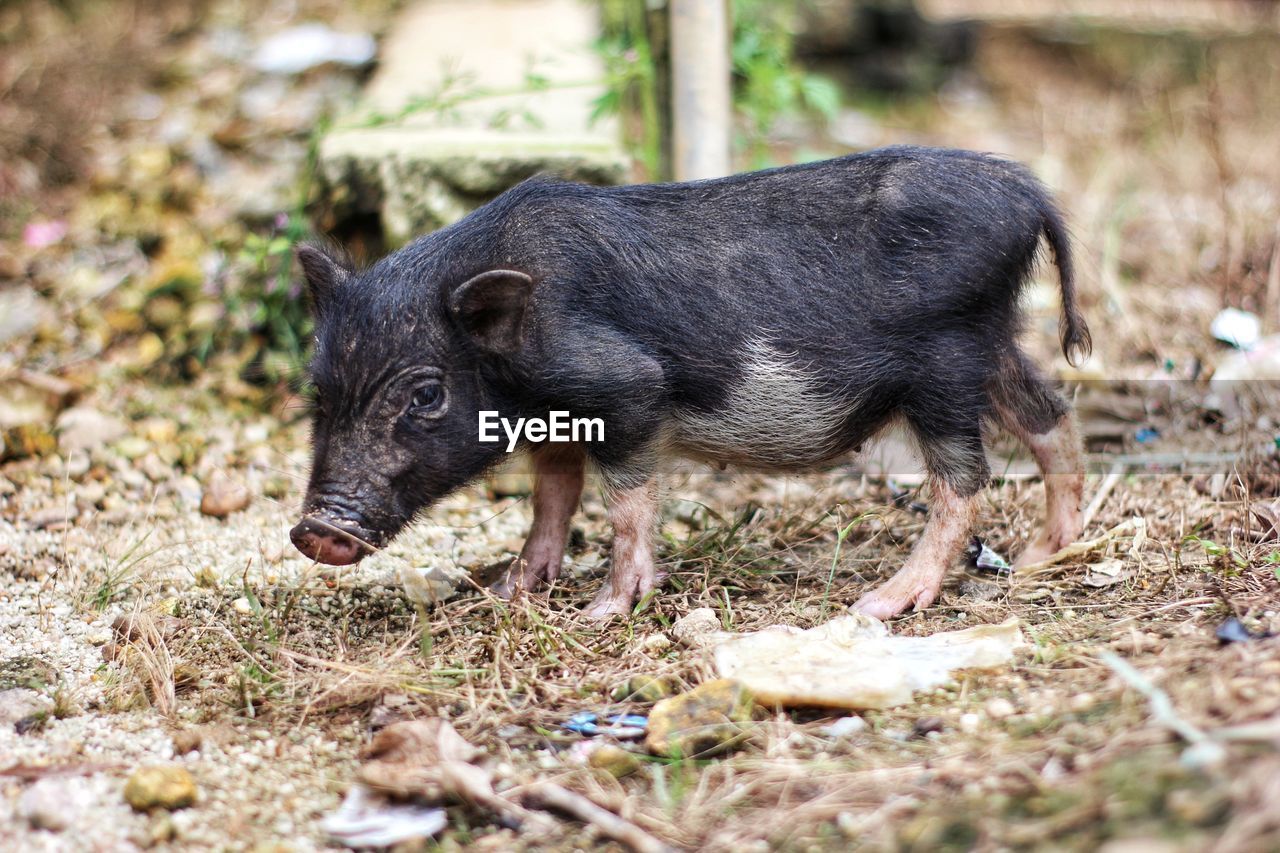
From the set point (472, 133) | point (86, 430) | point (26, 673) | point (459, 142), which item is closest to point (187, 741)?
point (26, 673)

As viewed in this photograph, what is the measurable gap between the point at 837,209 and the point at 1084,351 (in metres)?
0.88

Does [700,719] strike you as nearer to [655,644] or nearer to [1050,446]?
[655,644]

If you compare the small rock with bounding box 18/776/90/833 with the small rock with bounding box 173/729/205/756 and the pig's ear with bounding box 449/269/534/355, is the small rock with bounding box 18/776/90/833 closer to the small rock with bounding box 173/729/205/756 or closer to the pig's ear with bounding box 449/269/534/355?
the small rock with bounding box 173/729/205/756

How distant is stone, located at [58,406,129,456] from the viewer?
4.58 meters

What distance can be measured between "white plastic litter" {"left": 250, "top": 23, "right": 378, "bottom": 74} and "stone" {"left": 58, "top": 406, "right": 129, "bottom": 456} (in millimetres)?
3346

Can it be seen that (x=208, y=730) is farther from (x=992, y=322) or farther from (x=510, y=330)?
(x=992, y=322)

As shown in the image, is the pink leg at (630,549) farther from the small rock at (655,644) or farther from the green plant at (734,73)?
the green plant at (734,73)

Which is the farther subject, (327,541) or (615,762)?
(327,541)

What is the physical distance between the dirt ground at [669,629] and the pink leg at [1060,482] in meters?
0.13

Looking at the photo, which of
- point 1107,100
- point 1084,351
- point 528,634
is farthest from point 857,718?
point 1107,100

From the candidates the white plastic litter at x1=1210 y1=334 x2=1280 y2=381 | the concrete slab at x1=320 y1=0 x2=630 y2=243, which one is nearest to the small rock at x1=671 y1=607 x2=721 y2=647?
the concrete slab at x1=320 y1=0 x2=630 y2=243

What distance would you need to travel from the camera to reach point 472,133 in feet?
17.6

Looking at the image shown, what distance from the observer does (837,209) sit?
11.6 feet

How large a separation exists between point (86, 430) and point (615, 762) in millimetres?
2833
